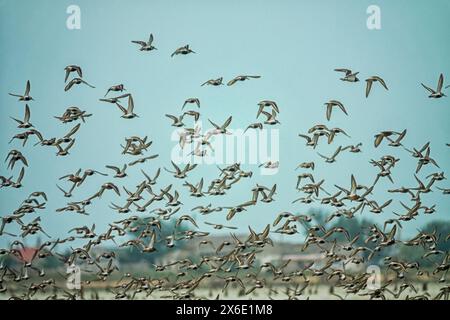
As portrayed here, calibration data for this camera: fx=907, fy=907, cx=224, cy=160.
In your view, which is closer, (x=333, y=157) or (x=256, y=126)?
(x=256, y=126)

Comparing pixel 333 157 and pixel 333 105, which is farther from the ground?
pixel 333 105

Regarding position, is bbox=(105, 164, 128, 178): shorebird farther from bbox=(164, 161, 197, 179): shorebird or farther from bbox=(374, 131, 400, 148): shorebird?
bbox=(374, 131, 400, 148): shorebird

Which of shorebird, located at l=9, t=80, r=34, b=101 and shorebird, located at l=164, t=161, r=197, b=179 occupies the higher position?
shorebird, located at l=9, t=80, r=34, b=101

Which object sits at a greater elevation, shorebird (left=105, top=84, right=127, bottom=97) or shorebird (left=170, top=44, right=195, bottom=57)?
shorebird (left=170, top=44, right=195, bottom=57)

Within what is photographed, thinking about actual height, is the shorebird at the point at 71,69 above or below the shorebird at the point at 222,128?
above

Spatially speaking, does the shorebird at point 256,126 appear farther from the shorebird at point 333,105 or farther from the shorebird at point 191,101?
the shorebird at point 333,105

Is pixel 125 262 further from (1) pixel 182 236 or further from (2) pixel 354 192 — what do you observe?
(2) pixel 354 192

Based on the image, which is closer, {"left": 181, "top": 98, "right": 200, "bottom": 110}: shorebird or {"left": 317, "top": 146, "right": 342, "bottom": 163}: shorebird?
{"left": 181, "top": 98, "right": 200, "bottom": 110}: shorebird

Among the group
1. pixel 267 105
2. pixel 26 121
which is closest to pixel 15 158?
pixel 26 121

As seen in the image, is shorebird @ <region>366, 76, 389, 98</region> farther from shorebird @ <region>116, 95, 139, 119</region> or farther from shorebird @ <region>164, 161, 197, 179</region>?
shorebird @ <region>116, 95, 139, 119</region>

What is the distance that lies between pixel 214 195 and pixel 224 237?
42cm

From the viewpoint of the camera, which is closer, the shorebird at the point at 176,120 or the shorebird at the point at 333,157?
the shorebird at the point at 176,120

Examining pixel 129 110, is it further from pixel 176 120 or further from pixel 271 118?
pixel 271 118
